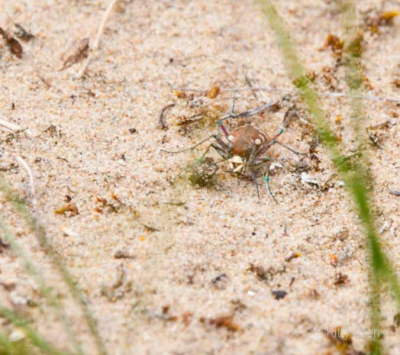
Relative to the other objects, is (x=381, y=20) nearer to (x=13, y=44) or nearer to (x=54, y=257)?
(x=13, y=44)

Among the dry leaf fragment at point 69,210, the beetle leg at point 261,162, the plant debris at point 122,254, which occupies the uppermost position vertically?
the beetle leg at point 261,162

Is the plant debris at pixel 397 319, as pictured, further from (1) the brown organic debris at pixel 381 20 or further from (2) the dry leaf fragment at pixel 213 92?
(1) the brown organic debris at pixel 381 20

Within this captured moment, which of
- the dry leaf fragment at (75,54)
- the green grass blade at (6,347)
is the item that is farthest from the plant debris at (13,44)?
the green grass blade at (6,347)

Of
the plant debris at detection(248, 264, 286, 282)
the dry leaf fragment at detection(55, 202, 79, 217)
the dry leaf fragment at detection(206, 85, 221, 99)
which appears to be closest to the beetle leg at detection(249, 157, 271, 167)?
the dry leaf fragment at detection(206, 85, 221, 99)

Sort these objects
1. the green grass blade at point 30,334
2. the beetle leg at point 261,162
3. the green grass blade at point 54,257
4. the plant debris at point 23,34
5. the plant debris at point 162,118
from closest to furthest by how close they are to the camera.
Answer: the green grass blade at point 30,334 < the green grass blade at point 54,257 < the beetle leg at point 261,162 < the plant debris at point 162,118 < the plant debris at point 23,34

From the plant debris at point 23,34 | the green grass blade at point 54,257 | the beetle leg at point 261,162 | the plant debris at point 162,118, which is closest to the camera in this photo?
the green grass blade at point 54,257

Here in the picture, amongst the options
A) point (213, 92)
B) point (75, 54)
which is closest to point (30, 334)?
point (213, 92)
